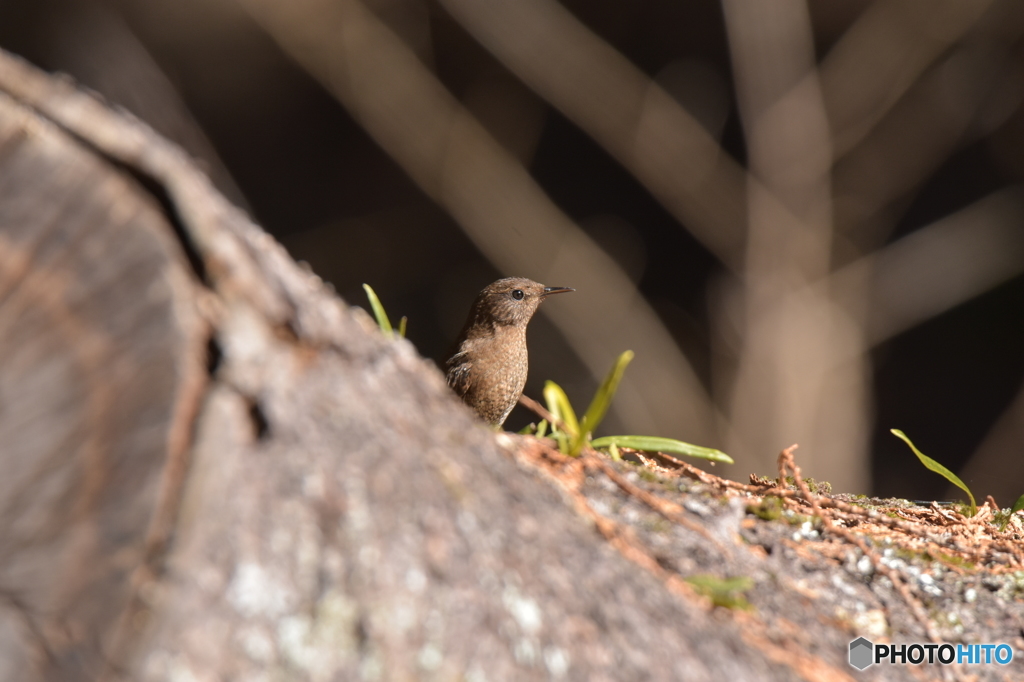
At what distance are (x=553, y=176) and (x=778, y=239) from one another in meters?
2.49

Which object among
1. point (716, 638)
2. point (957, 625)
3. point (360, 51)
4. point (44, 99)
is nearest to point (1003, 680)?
point (957, 625)

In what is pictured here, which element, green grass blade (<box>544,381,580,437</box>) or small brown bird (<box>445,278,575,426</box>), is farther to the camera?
small brown bird (<box>445,278,575,426</box>)

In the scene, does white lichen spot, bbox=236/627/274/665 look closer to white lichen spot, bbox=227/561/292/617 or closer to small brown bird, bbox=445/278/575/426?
white lichen spot, bbox=227/561/292/617

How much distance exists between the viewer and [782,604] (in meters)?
1.59

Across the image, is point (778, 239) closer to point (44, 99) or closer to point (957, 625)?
point (957, 625)

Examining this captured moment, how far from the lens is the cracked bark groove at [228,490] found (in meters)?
1.15

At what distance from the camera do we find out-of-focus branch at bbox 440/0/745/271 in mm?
7973

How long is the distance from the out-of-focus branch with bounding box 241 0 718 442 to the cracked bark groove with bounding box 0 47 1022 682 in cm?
690

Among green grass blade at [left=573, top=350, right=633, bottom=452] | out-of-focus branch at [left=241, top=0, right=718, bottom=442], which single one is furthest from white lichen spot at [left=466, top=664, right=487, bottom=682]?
out-of-focus branch at [left=241, top=0, right=718, bottom=442]

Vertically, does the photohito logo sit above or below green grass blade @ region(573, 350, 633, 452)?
below

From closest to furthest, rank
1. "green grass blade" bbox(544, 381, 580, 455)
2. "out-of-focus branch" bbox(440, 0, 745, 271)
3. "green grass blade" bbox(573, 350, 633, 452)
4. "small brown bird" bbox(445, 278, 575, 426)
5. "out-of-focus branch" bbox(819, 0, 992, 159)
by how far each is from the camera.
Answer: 1. "green grass blade" bbox(573, 350, 633, 452)
2. "green grass blade" bbox(544, 381, 580, 455)
3. "small brown bird" bbox(445, 278, 575, 426)
4. "out-of-focus branch" bbox(440, 0, 745, 271)
5. "out-of-focus branch" bbox(819, 0, 992, 159)

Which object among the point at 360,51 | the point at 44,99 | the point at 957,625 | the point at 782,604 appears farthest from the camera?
the point at 360,51

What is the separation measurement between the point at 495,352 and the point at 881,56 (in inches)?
265

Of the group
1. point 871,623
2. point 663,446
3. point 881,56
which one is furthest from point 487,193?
point 871,623
